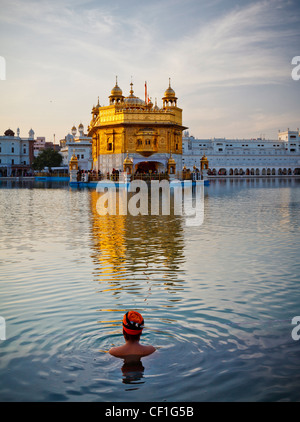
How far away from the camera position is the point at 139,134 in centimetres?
5516

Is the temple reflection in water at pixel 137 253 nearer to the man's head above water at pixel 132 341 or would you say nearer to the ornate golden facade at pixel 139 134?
the man's head above water at pixel 132 341

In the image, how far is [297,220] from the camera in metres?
15.5

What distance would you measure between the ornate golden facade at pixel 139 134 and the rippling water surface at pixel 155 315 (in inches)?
1737

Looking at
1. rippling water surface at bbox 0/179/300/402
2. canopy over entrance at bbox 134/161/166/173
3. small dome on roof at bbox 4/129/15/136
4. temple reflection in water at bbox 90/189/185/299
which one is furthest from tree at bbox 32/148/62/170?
rippling water surface at bbox 0/179/300/402

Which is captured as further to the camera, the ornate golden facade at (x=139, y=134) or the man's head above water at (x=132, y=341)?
the ornate golden facade at (x=139, y=134)

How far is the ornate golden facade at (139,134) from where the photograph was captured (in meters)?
55.3

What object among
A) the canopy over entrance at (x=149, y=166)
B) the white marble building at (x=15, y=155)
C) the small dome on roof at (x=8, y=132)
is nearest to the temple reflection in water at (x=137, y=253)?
the canopy over entrance at (x=149, y=166)

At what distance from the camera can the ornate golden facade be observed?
55.3 metres

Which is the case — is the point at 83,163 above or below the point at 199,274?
above

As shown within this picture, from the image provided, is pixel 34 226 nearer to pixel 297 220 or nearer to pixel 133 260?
pixel 133 260

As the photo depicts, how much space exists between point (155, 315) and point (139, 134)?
50.1 meters

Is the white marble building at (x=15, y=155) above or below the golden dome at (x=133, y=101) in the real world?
below

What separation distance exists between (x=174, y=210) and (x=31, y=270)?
11632mm

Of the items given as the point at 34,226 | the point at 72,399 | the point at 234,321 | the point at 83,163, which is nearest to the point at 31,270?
the point at 234,321
